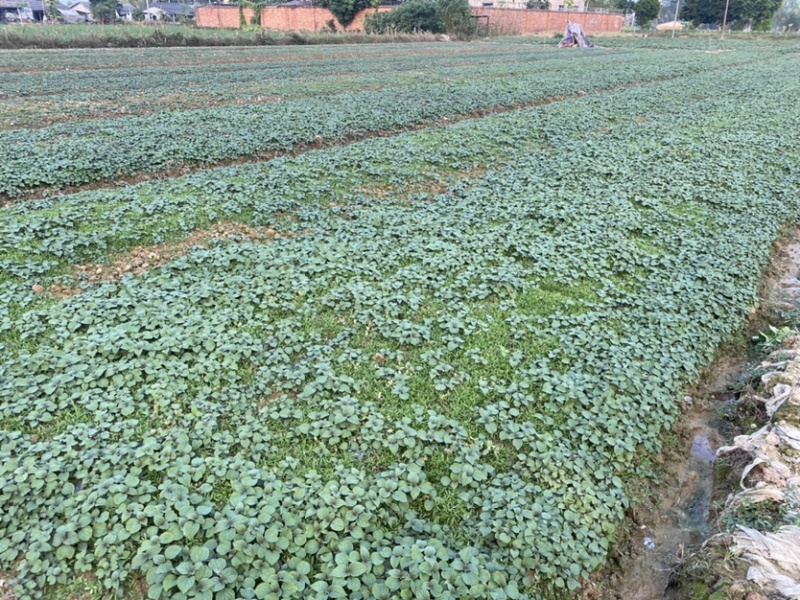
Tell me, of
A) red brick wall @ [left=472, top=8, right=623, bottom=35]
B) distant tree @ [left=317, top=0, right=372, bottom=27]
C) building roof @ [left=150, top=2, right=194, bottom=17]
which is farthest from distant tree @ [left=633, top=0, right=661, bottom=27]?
building roof @ [left=150, top=2, right=194, bottom=17]

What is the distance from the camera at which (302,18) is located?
56.5 m

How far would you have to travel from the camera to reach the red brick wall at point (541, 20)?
182ft

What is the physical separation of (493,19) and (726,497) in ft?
196

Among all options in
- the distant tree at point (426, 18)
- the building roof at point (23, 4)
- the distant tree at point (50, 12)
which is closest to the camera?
the distant tree at point (426, 18)

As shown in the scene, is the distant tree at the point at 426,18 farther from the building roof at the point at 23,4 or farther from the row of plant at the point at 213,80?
the building roof at the point at 23,4

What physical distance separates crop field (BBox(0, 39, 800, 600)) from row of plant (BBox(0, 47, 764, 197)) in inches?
3.8

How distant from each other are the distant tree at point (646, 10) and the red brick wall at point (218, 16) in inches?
1746

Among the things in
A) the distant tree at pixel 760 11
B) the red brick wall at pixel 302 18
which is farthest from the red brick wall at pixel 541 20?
the distant tree at pixel 760 11

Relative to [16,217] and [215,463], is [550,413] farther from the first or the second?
[16,217]

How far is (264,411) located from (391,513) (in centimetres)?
129

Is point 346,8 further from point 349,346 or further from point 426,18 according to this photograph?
point 349,346

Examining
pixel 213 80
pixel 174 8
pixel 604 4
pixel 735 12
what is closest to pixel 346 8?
pixel 213 80

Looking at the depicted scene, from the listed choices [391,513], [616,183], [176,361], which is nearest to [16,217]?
[176,361]

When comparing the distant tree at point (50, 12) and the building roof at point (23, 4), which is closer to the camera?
the distant tree at point (50, 12)
